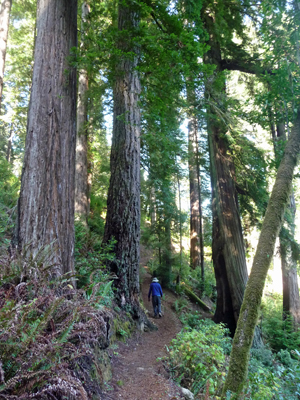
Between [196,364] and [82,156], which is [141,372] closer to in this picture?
[196,364]

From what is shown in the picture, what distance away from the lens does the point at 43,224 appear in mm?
4020

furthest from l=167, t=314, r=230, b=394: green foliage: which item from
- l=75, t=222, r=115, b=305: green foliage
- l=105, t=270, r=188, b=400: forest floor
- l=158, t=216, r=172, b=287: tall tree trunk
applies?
l=158, t=216, r=172, b=287: tall tree trunk

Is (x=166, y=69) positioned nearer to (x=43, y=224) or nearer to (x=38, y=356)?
(x=43, y=224)

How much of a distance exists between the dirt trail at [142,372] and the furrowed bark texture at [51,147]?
1878 mm

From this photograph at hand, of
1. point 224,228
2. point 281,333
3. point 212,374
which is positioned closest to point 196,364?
point 212,374

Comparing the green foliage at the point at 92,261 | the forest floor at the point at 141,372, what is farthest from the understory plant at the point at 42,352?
the green foliage at the point at 92,261

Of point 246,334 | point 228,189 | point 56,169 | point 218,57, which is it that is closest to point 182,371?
point 246,334

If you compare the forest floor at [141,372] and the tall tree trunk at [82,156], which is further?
the tall tree trunk at [82,156]

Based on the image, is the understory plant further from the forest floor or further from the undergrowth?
the undergrowth

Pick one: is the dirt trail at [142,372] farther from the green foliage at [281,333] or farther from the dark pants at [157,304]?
the green foliage at [281,333]

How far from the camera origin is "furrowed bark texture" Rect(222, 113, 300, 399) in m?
3.35

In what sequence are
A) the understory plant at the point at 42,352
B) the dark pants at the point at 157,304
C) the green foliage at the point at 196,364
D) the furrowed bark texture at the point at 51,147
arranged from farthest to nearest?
the dark pants at the point at 157,304
the green foliage at the point at 196,364
the furrowed bark texture at the point at 51,147
the understory plant at the point at 42,352

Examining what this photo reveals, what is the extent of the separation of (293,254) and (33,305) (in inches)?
348

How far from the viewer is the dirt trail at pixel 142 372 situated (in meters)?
3.56
